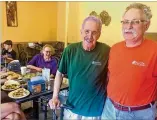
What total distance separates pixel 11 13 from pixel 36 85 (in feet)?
14.1

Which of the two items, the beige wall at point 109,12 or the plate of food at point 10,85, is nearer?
the plate of food at point 10,85

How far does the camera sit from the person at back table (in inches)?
56.2

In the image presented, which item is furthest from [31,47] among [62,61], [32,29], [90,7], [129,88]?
[129,88]

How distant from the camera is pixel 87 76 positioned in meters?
1.43

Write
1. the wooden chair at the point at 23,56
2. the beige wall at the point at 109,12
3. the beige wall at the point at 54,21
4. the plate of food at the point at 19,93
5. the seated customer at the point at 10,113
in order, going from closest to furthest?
the seated customer at the point at 10,113, the plate of food at the point at 19,93, the beige wall at the point at 109,12, the beige wall at the point at 54,21, the wooden chair at the point at 23,56

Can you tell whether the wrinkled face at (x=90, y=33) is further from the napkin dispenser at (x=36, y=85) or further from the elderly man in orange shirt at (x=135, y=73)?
the napkin dispenser at (x=36, y=85)

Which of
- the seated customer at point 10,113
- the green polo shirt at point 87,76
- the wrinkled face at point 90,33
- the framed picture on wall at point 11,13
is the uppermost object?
the framed picture on wall at point 11,13

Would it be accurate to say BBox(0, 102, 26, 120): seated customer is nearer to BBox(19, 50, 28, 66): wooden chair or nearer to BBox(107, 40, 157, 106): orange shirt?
BBox(107, 40, 157, 106): orange shirt

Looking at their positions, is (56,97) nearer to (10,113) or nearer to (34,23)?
(10,113)

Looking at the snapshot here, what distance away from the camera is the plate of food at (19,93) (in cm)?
205

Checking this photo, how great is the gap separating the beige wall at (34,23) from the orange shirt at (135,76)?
5.10 m

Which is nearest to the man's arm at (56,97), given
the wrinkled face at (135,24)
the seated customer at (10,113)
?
the seated customer at (10,113)

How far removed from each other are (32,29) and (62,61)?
514 centimetres

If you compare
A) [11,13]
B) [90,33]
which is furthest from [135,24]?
[11,13]
